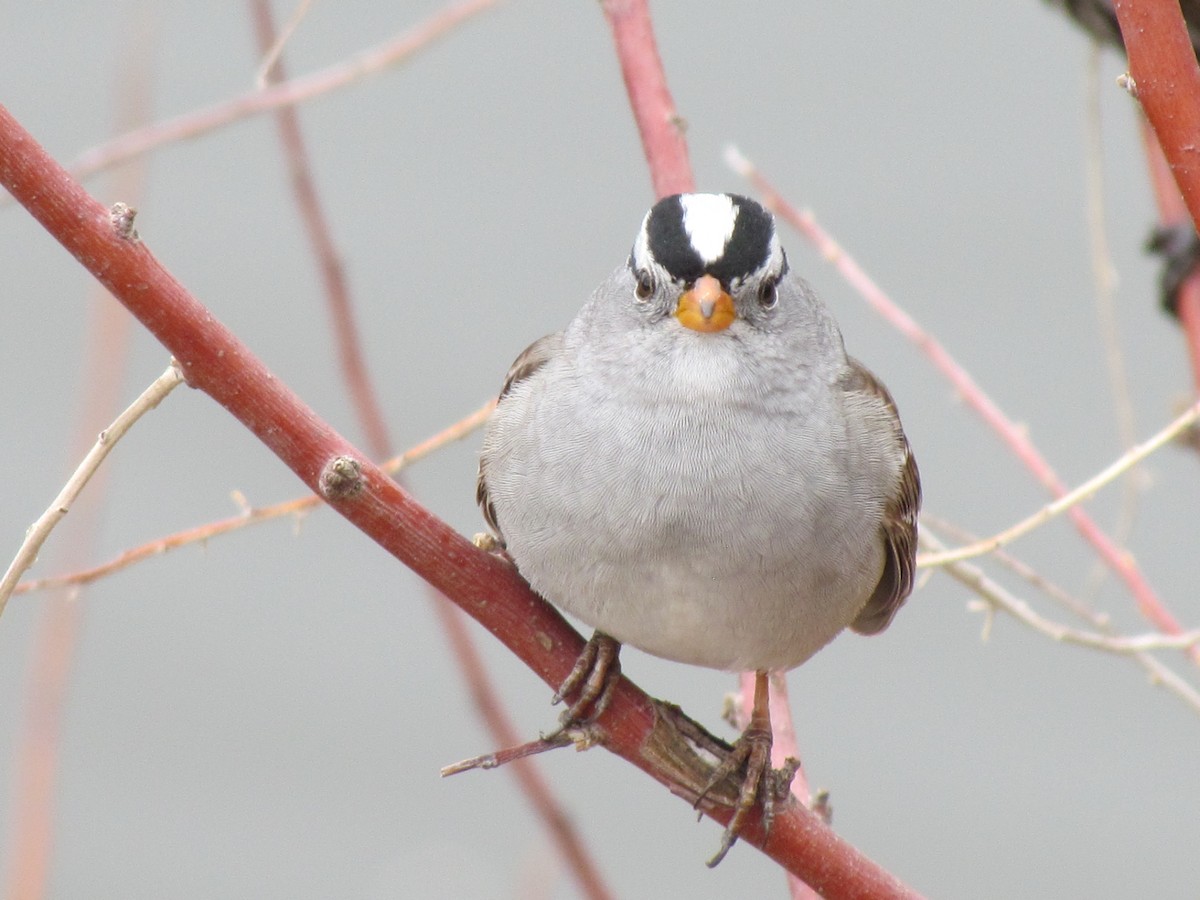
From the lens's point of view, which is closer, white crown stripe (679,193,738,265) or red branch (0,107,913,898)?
red branch (0,107,913,898)

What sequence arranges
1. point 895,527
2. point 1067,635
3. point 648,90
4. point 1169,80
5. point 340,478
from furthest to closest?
point 895,527 < point 648,90 < point 1067,635 < point 340,478 < point 1169,80

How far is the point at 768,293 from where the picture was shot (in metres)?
2.19

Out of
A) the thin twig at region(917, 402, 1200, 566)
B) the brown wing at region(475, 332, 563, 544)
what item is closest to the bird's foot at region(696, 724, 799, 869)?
the thin twig at region(917, 402, 1200, 566)

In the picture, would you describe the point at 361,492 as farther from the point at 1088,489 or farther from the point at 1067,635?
the point at 1067,635

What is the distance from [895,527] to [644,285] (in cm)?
51

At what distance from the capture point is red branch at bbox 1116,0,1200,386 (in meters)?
1.11

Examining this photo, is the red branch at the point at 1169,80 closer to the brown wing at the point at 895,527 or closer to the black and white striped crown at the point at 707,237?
the black and white striped crown at the point at 707,237

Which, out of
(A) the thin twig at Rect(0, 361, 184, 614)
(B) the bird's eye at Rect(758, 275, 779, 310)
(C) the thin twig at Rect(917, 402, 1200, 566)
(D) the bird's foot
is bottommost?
(D) the bird's foot

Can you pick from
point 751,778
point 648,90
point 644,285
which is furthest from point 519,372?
point 751,778

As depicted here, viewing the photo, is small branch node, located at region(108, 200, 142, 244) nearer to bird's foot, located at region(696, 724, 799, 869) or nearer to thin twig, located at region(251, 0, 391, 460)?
thin twig, located at region(251, 0, 391, 460)

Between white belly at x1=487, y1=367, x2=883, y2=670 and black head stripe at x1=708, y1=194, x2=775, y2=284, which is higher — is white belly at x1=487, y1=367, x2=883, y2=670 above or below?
below

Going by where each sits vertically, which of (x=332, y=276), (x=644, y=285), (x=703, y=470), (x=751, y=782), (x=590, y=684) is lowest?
(x=751, y=782)

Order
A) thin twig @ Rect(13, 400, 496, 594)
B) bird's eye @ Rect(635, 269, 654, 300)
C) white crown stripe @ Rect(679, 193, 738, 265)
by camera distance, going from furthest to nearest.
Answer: bird's eye @ Rect(635, 269, 654, 300), white crown stripe @ Rect(679, 193, 738, 265), thin twig @ Rect(13, 400, 496, 594)

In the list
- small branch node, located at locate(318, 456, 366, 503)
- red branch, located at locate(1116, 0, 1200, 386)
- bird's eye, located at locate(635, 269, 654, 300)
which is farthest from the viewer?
bird's eye, located at locate(635, 269, 654, 300)
